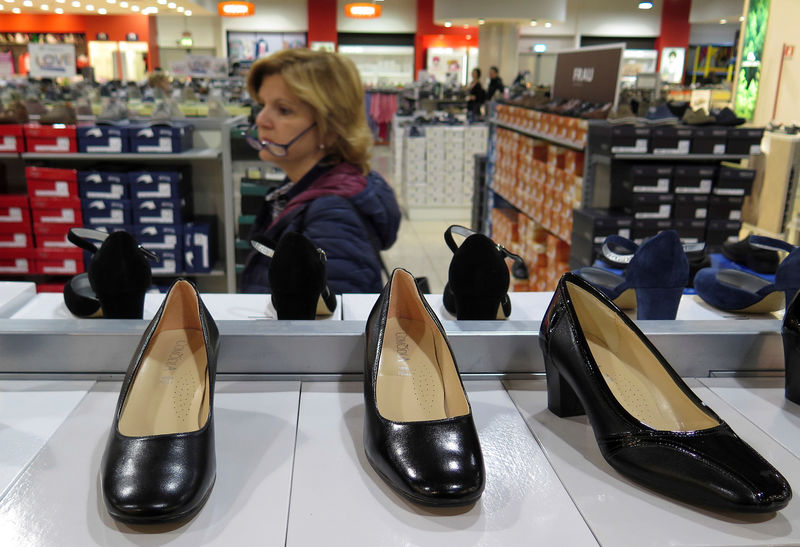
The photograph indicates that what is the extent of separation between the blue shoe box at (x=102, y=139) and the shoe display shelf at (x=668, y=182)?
2.16 meters

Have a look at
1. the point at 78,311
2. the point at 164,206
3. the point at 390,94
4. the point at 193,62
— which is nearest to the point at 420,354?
the point at 78,311

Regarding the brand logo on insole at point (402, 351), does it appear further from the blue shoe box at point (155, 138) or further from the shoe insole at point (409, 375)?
the blue shoe box at point (155, 138)

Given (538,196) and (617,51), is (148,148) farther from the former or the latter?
(617,51)

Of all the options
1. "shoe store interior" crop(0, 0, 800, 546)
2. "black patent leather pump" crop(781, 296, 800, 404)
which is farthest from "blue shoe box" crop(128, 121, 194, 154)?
"black patent leather pump" crop(781, 296, 800, 404)

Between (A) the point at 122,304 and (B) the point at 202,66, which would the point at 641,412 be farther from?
(B) the point at 202,66

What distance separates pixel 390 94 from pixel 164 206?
379 inches

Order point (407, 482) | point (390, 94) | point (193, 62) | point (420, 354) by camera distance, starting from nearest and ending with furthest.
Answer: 1. point (407, 482)
2. point (420, 354)
3. point (193, 62)
4. point (390, 94)

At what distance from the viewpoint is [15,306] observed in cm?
101

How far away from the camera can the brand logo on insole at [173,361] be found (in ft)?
2.42

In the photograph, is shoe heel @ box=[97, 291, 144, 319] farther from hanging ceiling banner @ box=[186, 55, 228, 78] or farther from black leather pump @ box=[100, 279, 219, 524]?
hanging ceiling banner @ box=[186, 55, 228, 78]

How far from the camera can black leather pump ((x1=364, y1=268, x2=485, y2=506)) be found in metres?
0.57

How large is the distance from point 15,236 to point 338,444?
Result: 3144mm

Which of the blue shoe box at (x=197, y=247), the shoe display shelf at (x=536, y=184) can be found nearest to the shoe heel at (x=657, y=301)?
the shoe display shelf at (x=536, y=184)

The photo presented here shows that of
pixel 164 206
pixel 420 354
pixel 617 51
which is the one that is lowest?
pixel 164 206
